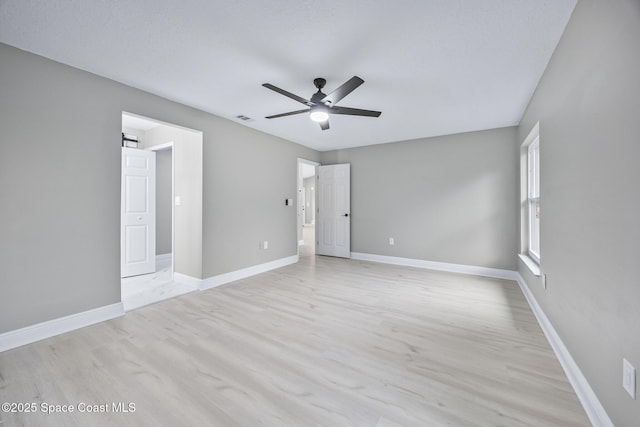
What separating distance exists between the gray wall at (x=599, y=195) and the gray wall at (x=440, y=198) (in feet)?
7.39

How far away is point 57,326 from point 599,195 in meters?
4.16

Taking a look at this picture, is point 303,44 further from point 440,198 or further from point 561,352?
point 440,198

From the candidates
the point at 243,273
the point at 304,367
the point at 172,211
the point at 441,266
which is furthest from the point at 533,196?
the point at 172,211

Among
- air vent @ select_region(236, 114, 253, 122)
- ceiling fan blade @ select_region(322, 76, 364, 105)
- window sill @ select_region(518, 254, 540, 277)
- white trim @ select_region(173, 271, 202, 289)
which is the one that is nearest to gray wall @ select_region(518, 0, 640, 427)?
window sill @ select_region(518, 254, 540, 277)

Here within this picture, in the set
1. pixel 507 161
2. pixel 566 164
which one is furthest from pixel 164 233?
pixel 507 161

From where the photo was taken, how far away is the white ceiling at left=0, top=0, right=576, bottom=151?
5.55ft

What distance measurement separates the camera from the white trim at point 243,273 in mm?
3652

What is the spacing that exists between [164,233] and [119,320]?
9.78 ft

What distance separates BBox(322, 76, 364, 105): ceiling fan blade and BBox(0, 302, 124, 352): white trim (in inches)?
121

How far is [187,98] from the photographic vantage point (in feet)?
10.3

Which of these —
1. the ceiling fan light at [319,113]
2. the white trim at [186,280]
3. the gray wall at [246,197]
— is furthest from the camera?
the gray wall at [246,197]

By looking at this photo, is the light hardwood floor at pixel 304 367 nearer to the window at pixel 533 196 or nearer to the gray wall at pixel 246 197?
the window at pixel 533 196

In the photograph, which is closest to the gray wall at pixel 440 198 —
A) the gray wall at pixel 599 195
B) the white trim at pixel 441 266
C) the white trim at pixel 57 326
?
the white trim at pixel 441 266

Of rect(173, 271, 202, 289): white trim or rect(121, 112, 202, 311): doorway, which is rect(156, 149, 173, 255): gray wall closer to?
rect(121, 112, 202, 311): doorway
